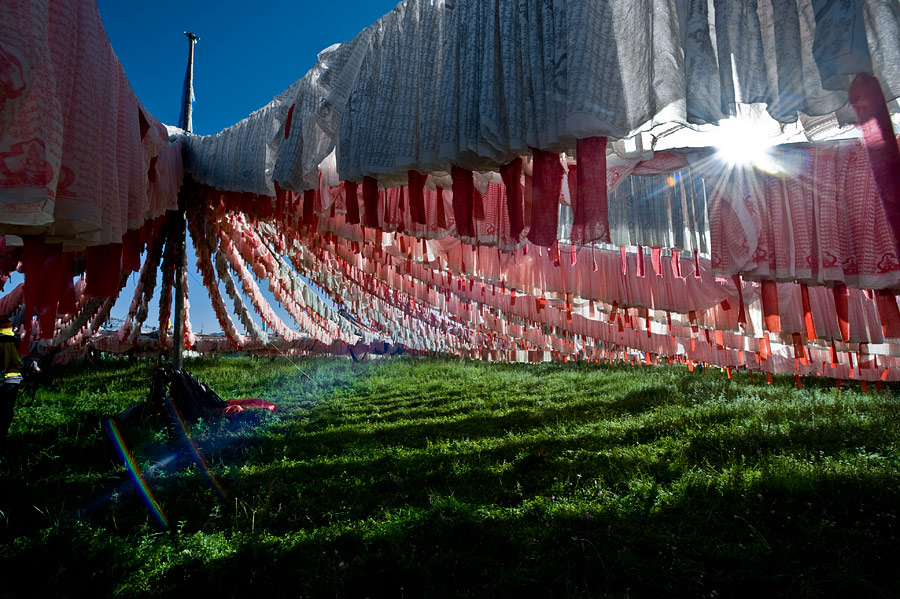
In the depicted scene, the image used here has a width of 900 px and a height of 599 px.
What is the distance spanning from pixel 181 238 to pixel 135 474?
3412mm

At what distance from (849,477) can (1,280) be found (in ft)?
38.2

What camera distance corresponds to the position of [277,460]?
236 inches

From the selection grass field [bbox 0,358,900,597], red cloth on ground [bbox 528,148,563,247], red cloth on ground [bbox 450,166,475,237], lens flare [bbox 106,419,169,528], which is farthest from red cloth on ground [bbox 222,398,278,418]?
red cloth on ground [bbox 528,148,563,247]

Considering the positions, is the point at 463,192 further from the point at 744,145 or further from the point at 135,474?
the point at 135,474

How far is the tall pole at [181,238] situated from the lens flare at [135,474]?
134 cm

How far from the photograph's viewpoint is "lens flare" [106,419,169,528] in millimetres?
4289

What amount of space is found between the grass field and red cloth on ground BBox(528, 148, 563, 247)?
282cm

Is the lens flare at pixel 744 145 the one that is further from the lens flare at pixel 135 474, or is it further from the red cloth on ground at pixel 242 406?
the red cloth on ground at pixel 242 406

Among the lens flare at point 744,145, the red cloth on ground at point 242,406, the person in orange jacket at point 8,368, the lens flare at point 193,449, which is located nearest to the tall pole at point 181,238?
the lens flare at point 193,449

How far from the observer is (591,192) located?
1876mm

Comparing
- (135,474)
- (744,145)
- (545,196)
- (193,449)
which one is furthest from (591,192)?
(193,449)

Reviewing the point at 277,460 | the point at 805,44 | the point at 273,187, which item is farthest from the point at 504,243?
the point at 277,460

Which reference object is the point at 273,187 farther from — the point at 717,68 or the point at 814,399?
the point at 814,399

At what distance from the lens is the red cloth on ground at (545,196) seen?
6.69 ft
